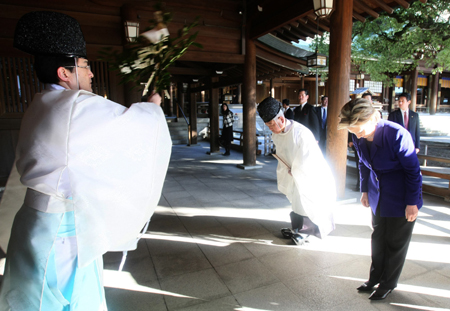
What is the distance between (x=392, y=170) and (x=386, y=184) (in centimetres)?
13

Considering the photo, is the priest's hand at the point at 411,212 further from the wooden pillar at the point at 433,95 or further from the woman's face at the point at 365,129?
the wooden pillar at the point at 433,95

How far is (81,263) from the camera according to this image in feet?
4.89

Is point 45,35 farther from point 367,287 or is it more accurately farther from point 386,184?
point 367,287

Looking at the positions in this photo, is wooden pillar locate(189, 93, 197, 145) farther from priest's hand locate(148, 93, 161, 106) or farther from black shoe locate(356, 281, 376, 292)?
priest's hand locate(148, 93, 161, 106)

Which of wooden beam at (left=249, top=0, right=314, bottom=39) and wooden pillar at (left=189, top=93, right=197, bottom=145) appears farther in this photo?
wooden pillar at (left=189, top=93, right=197, bottom=145)

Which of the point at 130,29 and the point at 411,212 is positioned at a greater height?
the point at 130,29

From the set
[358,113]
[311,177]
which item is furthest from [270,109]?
[358,113]

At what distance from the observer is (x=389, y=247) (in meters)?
2.46

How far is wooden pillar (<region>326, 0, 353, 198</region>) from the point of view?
15.9 ft

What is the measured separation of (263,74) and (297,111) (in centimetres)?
607

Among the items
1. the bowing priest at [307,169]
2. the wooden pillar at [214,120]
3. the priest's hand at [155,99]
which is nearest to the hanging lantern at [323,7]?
the bowing priest at [307,169]

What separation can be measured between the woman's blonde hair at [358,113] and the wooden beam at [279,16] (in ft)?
12.6

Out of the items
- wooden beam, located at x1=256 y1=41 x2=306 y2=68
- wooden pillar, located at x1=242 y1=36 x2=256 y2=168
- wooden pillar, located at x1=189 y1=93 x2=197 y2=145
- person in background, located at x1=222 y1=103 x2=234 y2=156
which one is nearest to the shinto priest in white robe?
wooden pillar, located at x1=242 y1=36 x2=256 y2=168

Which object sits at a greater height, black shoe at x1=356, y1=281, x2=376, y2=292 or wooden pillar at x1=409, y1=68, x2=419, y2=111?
wooden pillar at x1=409, y1=68, x2=419, y2=111
